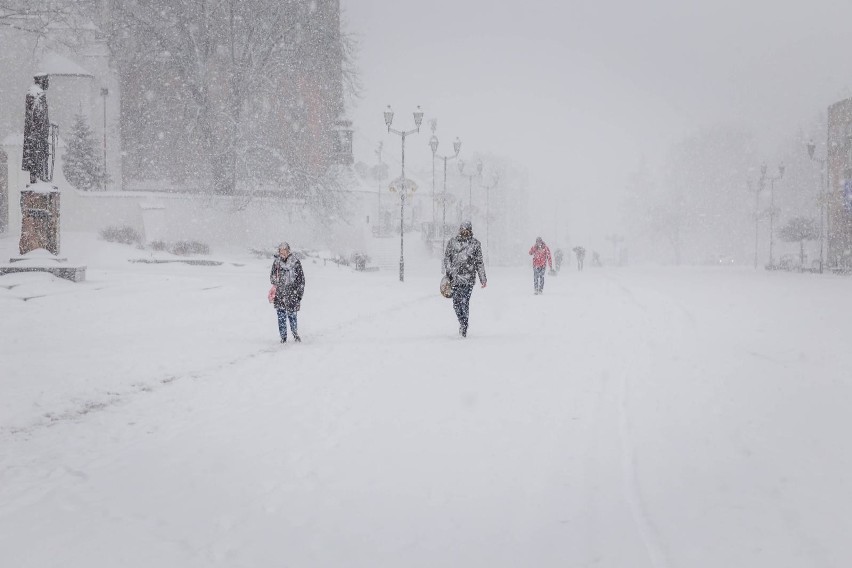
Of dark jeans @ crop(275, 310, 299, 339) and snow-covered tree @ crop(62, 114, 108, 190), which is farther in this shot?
snow-covered tree @ crop(62, 114, 108, 190)

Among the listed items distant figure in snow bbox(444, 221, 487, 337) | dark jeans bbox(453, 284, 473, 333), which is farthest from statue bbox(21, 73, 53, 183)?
dark jeans bbox(453, 284, 473, 333)

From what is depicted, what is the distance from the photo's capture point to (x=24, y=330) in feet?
39.7

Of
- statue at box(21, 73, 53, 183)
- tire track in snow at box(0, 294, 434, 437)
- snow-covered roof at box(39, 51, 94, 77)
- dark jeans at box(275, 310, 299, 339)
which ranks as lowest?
tire track in snow at box(0, 294, 434, 437)

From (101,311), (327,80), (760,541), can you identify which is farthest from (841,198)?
(760,541)

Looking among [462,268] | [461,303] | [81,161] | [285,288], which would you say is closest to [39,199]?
[285,288]

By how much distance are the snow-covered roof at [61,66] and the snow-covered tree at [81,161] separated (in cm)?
521

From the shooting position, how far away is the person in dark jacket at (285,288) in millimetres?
11383

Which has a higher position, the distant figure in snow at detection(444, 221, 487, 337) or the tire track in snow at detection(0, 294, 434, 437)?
the distant figure in snow at detection(444, 221, 487, 337)

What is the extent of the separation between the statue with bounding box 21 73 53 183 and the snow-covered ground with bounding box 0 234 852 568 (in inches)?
293

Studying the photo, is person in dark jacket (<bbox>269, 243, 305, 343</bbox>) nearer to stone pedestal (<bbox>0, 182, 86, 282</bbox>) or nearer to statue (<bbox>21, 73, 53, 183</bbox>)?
stone pedestal (<bbox>0, 182, 86, 282</bbox>)

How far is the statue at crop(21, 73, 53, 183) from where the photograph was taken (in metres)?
18.1

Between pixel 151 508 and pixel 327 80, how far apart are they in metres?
35.2

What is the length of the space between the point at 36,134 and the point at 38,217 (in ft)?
7.05

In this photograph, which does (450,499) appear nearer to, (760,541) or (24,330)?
(760,541)
